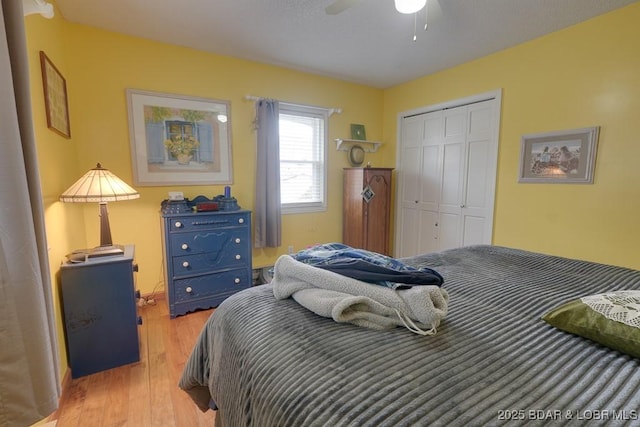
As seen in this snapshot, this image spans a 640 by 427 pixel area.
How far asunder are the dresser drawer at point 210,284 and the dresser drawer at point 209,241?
0.24 m

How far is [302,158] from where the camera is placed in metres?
3.61

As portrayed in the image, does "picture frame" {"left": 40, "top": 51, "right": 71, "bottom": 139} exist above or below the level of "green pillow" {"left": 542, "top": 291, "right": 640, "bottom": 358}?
above

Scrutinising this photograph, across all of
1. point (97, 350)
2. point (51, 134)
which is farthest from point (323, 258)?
point (51, 134)

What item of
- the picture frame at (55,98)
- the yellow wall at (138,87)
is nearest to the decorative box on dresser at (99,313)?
the yellow wall at (138,87)

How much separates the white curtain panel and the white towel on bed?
32.9 inches

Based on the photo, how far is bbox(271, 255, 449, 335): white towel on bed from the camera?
895mm

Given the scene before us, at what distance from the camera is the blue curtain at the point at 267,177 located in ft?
10.4

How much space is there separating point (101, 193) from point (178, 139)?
114 cm

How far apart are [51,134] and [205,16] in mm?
1389

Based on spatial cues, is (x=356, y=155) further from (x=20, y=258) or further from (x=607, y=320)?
(x=20, y=258)

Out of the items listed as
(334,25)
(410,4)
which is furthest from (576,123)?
(334,25)

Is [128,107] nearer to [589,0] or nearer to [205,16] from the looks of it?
[205,16]

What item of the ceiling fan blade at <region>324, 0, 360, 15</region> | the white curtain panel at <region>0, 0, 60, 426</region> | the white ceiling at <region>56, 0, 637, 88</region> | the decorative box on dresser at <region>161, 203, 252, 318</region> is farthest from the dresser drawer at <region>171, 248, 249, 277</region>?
the ceiling fan blade at <region>324, 0, 360, 15</region>

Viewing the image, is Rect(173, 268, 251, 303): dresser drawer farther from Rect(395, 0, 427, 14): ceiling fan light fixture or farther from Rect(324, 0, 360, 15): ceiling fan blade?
Rect(395, 0, 427, 14): ceiling fan light fixture
